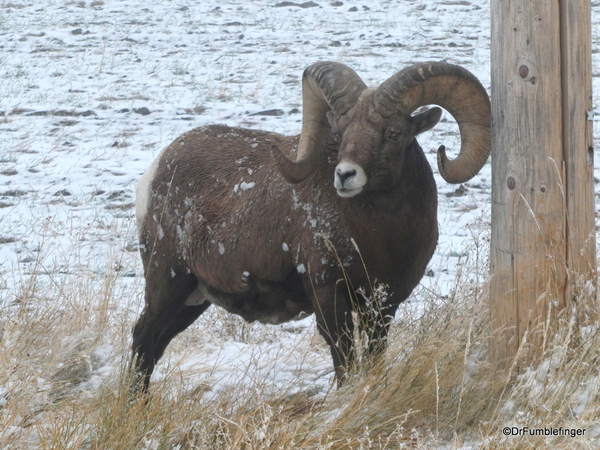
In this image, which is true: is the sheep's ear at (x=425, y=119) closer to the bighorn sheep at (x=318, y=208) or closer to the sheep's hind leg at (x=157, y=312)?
the bighorn sheep at (x=318, y=208)

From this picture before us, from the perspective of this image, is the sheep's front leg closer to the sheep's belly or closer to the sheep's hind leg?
the sheep's belly

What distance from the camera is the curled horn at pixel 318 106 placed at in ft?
14.6

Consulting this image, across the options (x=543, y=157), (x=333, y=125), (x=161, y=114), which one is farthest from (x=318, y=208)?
(x=161, y=114)

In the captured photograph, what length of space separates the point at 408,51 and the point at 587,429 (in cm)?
1307

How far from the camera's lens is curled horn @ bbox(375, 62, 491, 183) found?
14.0 ft

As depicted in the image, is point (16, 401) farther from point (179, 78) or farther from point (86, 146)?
point (179, 78)

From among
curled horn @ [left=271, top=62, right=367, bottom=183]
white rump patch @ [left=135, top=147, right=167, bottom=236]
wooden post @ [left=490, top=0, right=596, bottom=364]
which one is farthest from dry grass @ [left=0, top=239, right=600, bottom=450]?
white rump patch @ [left=135, top=147, right=167, bottom=236]

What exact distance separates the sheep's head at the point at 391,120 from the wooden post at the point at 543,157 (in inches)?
10.2

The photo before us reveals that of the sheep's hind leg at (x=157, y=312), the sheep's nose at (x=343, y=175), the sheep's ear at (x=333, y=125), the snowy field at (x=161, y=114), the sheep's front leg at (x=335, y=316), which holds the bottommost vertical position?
the snowy field at (x=161, y=114)

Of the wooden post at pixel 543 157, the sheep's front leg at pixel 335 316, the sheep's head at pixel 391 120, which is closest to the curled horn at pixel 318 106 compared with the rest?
the sheep's head at pixel 391 120

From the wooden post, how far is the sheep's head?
0.26 meters

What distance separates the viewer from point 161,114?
1248 centimetres

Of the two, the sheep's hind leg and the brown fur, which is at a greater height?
the brown fur

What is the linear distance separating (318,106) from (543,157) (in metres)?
1.37
